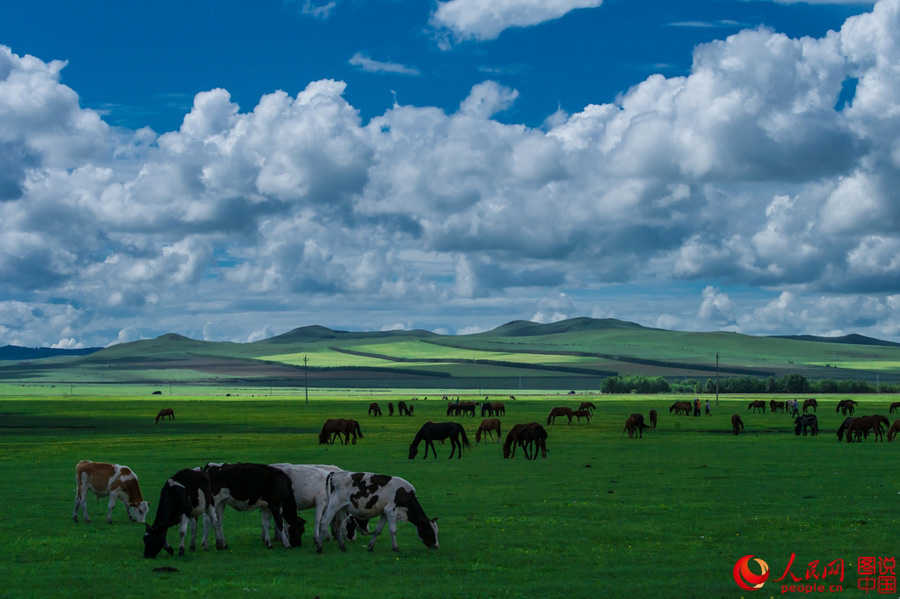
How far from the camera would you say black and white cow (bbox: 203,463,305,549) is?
1852 cm

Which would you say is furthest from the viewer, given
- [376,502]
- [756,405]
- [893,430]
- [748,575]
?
[756,405]

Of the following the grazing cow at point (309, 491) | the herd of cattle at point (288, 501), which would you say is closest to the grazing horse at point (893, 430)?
the herd of cattle at point (288, 501)

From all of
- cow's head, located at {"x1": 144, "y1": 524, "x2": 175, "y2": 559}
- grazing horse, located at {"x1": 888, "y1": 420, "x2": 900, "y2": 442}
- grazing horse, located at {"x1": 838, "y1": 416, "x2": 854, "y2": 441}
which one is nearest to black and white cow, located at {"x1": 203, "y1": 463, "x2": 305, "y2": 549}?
cow's head, located at {"x1": 144, "y1": 524, "x2": 175, "y2": 559}

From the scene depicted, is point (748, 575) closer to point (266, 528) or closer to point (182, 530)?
point (266, 528)

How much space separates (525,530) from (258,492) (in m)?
6.33

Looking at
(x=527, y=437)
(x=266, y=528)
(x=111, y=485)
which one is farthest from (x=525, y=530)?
(x=527, y=437)

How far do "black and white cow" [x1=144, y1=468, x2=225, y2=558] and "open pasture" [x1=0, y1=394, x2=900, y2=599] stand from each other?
18.3 inches

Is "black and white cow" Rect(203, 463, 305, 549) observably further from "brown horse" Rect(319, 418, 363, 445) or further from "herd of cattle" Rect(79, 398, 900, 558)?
"brown horse" Rect(319, 418, 363, 445)

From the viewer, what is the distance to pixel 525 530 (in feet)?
68.9

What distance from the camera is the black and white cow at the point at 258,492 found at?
729 inches

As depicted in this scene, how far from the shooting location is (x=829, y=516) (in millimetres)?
22750

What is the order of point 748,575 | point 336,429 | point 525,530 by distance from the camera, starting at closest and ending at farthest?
point 748,575
point 525,530
point 336,429

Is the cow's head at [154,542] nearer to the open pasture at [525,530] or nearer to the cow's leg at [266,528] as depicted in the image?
the open pasture at [525,530]

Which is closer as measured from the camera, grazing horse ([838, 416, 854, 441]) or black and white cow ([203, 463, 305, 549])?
black and white cow ([203, 463, 305, 549])
